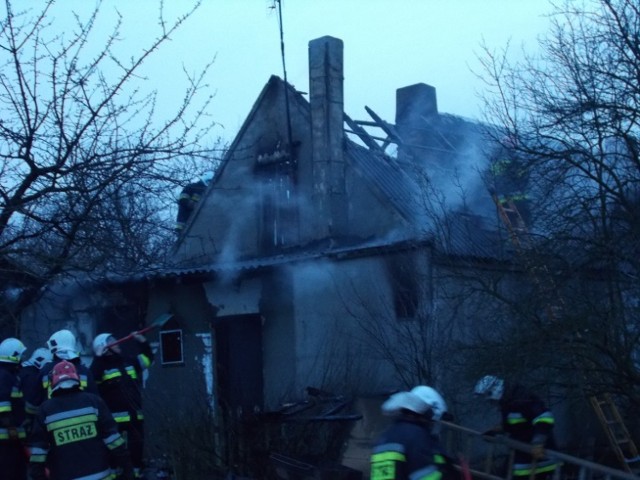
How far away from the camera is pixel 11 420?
7566 mm

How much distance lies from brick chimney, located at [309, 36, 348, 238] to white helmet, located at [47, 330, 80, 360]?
7021mm

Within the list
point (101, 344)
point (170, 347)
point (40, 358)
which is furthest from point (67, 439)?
point (170, 347)

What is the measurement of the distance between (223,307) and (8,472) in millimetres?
6931

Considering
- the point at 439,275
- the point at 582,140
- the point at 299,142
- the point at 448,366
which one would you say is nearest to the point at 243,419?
the point at 448,366

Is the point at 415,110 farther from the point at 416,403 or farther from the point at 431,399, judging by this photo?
the point at 416,403

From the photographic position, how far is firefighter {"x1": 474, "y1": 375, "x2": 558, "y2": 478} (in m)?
7.01

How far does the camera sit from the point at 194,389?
8.85 meters

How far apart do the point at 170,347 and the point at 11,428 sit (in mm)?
7402

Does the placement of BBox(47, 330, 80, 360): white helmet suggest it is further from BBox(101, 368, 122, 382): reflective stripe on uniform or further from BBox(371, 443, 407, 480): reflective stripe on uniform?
BBox(371, 443, 407, 480): reflective stripe on uniform

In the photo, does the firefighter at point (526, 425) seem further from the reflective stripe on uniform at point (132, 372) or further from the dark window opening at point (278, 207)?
the dark window opening at point (278, 207)

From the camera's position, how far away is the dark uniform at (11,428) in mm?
7527

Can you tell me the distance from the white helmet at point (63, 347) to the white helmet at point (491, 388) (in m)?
3.87

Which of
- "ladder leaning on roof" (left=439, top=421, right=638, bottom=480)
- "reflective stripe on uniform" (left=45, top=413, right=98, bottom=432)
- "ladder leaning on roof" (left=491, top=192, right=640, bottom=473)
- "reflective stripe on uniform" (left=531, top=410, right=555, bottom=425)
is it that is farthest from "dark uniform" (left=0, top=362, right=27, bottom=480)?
"ladder leaning on roof" (left=491, top=192, right=640, bottom=473)

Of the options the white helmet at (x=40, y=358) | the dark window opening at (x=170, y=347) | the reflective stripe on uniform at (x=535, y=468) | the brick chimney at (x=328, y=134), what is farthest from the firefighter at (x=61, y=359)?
the brick chimney at (x=328, y=134)
